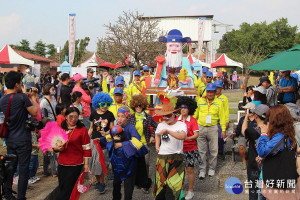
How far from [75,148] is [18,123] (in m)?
0.93

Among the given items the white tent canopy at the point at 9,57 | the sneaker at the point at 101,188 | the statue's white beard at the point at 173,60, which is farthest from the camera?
the white tent canopy at the point at 9,57

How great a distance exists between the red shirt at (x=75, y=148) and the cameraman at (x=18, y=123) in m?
0.62

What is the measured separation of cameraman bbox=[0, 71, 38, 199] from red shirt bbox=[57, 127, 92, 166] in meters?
0.62

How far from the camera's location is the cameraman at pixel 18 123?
→ 4.54 metres

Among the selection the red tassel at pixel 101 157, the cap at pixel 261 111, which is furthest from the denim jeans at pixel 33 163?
the cap at pixel 261 111

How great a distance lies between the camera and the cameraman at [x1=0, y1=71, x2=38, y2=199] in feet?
14.9

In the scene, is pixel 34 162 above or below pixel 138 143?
below

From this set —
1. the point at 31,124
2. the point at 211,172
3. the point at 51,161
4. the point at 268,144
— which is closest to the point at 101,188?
the point at 51,161

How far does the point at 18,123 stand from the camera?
462 cm

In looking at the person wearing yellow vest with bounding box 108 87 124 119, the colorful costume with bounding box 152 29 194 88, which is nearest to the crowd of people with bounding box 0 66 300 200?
the person wearing yellow vest with bounding box 108 87 124 119

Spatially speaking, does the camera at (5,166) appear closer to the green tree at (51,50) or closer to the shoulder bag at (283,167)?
the shoulder bag at (283,167)

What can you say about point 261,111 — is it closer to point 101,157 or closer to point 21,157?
point 101,157

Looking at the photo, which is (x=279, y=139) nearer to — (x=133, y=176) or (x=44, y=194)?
(x=133, y=176)

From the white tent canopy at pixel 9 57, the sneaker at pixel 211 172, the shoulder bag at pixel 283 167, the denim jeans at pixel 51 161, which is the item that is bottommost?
the sneaker at pixel 211 172
